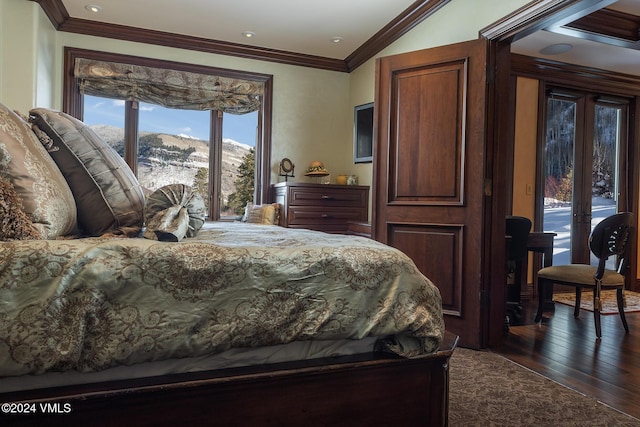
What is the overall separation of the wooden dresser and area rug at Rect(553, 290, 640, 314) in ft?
7.62

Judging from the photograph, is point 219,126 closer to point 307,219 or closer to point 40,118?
point 307,219

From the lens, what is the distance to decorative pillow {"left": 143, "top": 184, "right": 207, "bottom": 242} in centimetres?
120

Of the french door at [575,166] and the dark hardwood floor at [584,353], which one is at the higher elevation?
the french door at [575,166]

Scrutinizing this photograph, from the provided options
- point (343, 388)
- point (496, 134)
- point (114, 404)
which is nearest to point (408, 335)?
point (343, 388)

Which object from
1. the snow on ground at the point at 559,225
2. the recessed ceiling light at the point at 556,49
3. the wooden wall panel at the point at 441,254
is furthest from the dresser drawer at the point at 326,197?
the recessed ceiling light at the point at 556,49

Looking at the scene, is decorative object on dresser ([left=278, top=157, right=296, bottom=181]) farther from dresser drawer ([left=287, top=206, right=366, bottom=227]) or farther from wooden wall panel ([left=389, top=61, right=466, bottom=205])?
wooden wall panel ([left=389, top=61, right=466, bottom=205])

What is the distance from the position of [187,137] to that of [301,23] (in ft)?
5.79

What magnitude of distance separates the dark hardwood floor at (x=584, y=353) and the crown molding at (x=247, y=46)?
8.79ft

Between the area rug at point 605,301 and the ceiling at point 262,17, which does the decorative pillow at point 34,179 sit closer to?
the ceiling at point 262,17

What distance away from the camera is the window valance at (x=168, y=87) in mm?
4039

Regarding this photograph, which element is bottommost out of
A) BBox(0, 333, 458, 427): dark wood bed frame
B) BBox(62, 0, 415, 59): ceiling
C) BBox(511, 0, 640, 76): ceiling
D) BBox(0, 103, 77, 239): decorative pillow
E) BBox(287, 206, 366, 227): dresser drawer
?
BBox(0, 333, 458, 427): dark wood bed frame

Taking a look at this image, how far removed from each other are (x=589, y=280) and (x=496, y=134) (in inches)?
58.5

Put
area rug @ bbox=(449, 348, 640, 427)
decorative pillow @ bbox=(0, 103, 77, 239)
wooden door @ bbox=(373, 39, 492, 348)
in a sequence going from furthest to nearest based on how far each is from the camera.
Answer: wooden door @ bbox=(373, 39, 492, 348) → area rug @ bbox=(449, 348, 640, 427) → decorative pillow @ bbox=(0, 103, 77, 239)

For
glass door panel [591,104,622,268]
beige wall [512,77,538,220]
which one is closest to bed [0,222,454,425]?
beige wall [512,77,538,220]
